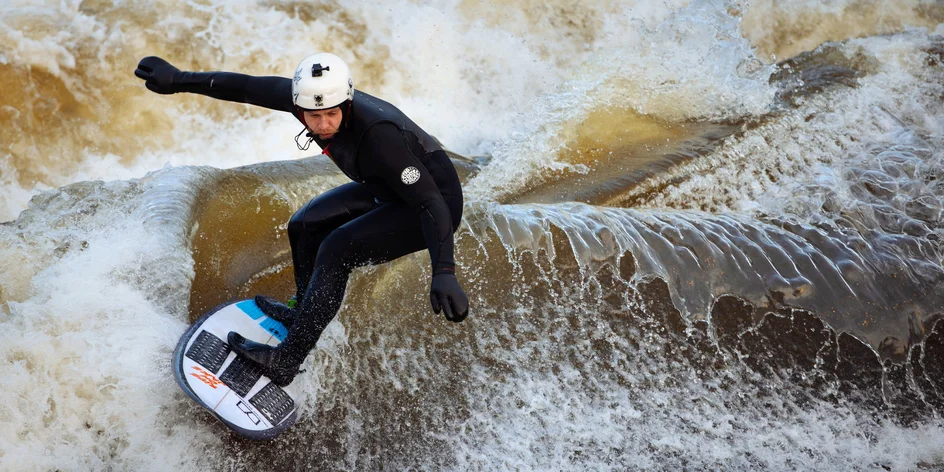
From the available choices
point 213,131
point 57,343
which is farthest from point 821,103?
point 57,343

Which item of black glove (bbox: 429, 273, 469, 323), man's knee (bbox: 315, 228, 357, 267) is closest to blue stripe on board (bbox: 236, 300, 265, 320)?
man's knee (bbox: 315, 228, 357, 267)

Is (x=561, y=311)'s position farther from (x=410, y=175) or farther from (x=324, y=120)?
(x=324, y=120)

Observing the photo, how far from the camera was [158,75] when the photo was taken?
3639mm

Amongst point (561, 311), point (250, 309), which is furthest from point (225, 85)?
point (561, 311)

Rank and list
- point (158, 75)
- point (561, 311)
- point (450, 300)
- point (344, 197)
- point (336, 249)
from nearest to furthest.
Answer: point (450, 300) → point (336, 249) → point (158, 75) → point (344, 197) → point (561, 311)

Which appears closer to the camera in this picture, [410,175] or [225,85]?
[410,175]

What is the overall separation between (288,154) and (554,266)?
4.48 m

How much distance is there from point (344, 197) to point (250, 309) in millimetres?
858

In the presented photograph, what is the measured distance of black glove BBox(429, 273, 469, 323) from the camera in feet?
10.2

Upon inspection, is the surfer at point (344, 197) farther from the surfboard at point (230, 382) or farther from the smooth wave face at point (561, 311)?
the smooth wave face at point (561, 311)

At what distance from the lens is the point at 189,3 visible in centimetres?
795

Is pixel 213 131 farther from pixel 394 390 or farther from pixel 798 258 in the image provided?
pixel 798 258

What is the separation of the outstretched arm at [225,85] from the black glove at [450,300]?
1.02 m

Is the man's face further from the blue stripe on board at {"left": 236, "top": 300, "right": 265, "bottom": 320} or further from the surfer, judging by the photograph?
the blue stripe on board at {"left": 236, "top": 300, "right": 265, "bottom": 320}
